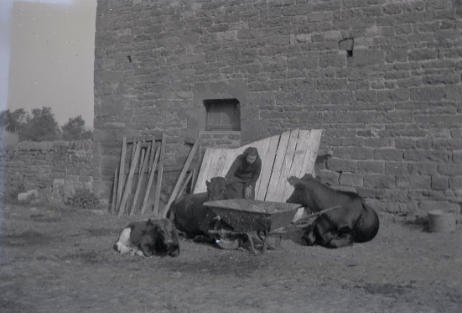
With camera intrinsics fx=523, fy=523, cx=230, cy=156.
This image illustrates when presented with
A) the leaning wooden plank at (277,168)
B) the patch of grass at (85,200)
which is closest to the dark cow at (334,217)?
the leaning wooden plank at (277,168)

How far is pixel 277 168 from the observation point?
931cm

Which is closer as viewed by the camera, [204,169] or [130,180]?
[204,169]

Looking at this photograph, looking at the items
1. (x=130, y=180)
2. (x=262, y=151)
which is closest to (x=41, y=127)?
(x=130, y=180)

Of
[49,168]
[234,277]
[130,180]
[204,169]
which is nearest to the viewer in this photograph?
[234,277]

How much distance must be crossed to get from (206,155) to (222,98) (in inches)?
45.9

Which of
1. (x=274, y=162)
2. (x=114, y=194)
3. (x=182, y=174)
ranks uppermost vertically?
(x=274, y=162)

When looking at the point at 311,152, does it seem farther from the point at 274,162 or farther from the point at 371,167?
the point at 371,167

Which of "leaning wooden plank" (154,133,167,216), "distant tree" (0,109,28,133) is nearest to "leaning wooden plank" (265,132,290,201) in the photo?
"leaning wooden plank" (154,133,167,216)

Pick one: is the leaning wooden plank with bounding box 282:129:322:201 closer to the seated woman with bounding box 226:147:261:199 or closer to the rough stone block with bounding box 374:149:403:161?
the seated woman with bounding box 226:147:261:199

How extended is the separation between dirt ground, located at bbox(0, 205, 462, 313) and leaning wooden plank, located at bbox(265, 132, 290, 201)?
1.71m

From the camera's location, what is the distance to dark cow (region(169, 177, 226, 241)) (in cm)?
762

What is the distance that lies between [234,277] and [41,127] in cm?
2951

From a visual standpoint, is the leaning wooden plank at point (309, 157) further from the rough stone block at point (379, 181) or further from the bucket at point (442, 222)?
the bucket at point (442, 222)

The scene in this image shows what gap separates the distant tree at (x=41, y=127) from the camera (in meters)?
31.4
